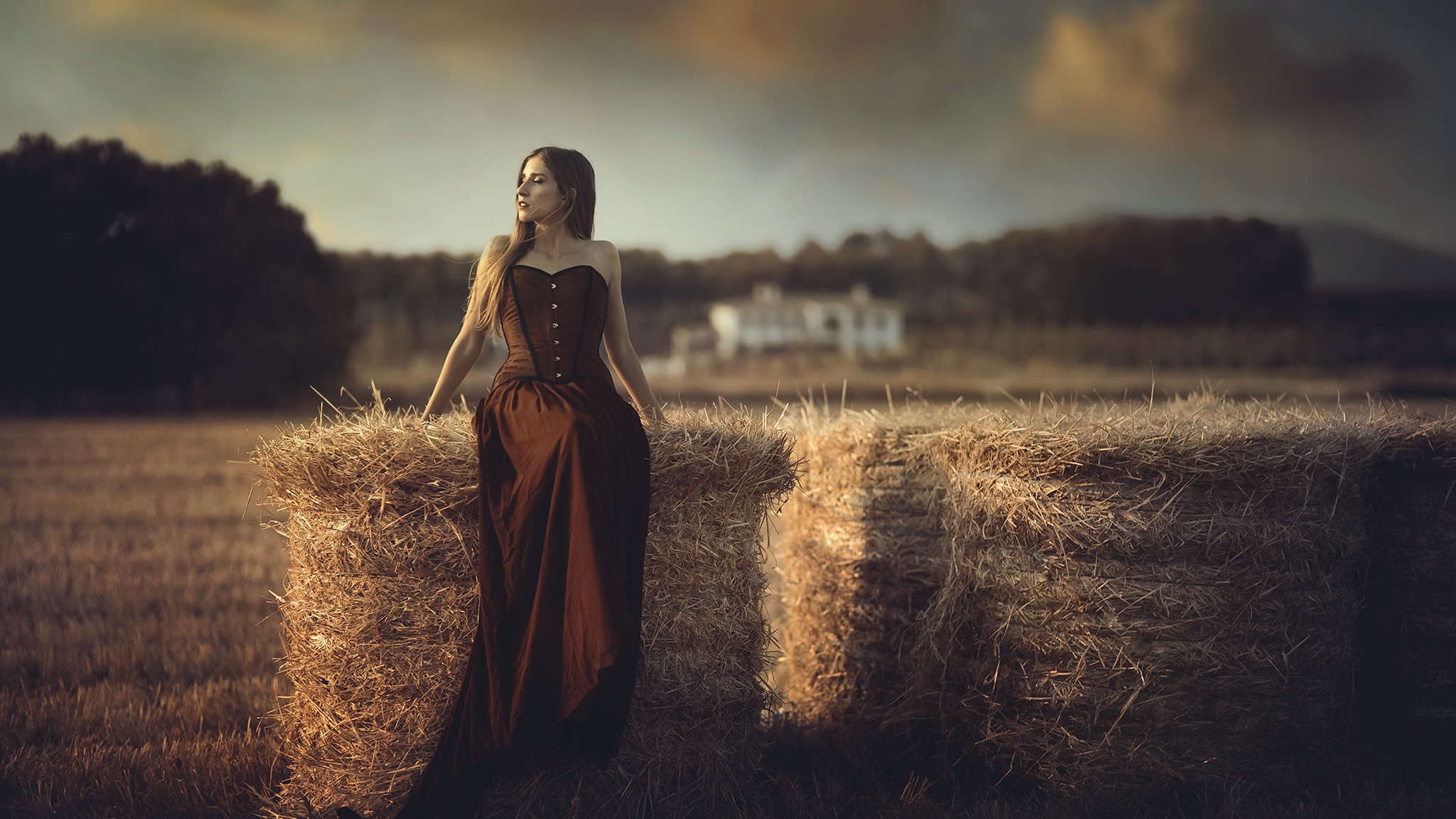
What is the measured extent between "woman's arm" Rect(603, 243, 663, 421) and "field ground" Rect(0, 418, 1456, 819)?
4.84 ft

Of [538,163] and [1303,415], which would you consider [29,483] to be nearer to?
[538,163]

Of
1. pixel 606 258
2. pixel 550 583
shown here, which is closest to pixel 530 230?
pixel 606 258

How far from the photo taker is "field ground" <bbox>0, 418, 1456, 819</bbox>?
10.6 feet

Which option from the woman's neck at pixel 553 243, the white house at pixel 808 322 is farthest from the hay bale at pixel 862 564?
the white house at pixel 808 322

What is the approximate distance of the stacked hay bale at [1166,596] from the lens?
324cm

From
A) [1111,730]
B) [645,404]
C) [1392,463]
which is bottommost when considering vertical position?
[1111,730]

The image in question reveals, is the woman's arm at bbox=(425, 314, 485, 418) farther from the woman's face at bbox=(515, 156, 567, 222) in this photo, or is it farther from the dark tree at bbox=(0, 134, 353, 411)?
the dark tree at bbox=(0, 134, 353, 411)

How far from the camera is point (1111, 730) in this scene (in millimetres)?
3277

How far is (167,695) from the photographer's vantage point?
14.1 ft

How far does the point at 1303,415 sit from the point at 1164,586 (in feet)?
3.80

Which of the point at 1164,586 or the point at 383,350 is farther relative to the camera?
the point at 383,350

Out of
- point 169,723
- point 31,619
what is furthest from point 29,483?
point 169,723

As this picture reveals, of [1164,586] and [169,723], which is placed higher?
[1164,586]

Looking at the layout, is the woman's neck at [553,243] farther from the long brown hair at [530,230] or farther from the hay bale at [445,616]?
the hay bale at [445,616]
